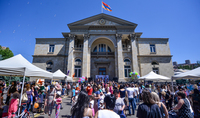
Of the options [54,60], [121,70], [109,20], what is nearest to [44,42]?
[54,60]

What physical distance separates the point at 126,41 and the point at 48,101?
25542 millimetres

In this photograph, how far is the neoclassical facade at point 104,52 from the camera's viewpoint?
23.5 meters

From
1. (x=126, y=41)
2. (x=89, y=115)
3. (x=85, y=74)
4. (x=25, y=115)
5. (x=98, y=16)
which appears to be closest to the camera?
(x=89, y=115)

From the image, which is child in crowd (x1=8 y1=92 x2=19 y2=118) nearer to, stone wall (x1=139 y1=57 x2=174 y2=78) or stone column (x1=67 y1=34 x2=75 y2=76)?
stone column (x1=67 y1=34 x2=75 y2=76)

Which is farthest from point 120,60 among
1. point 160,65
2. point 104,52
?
point 160,65

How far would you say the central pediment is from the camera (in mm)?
24391

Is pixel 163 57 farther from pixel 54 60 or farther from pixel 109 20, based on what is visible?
pixel 54 60

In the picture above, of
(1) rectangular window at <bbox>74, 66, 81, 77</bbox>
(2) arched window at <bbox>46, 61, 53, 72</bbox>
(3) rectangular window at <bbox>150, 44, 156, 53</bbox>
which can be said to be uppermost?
(3) rectangular window at <bbox>150, 44, 156, 53</bbox>

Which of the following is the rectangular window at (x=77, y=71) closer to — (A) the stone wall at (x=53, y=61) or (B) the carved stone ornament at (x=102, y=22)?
(A) the stone wall at (x=53, y=61)

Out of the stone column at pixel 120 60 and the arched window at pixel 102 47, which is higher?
the arched window at pixel 102 47

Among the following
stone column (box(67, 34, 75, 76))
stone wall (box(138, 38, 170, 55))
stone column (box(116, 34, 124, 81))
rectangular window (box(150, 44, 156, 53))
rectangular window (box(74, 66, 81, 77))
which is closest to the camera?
stone column (box(116, 34, 124, 81))

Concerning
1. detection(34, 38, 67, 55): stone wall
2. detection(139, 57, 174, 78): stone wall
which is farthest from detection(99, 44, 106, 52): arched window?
detection(139, 57, 174, 78): stone wall

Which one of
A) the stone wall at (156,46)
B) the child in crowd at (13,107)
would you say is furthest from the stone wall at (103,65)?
the child in crowd at (13,107)

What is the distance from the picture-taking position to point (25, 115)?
4402 mm
